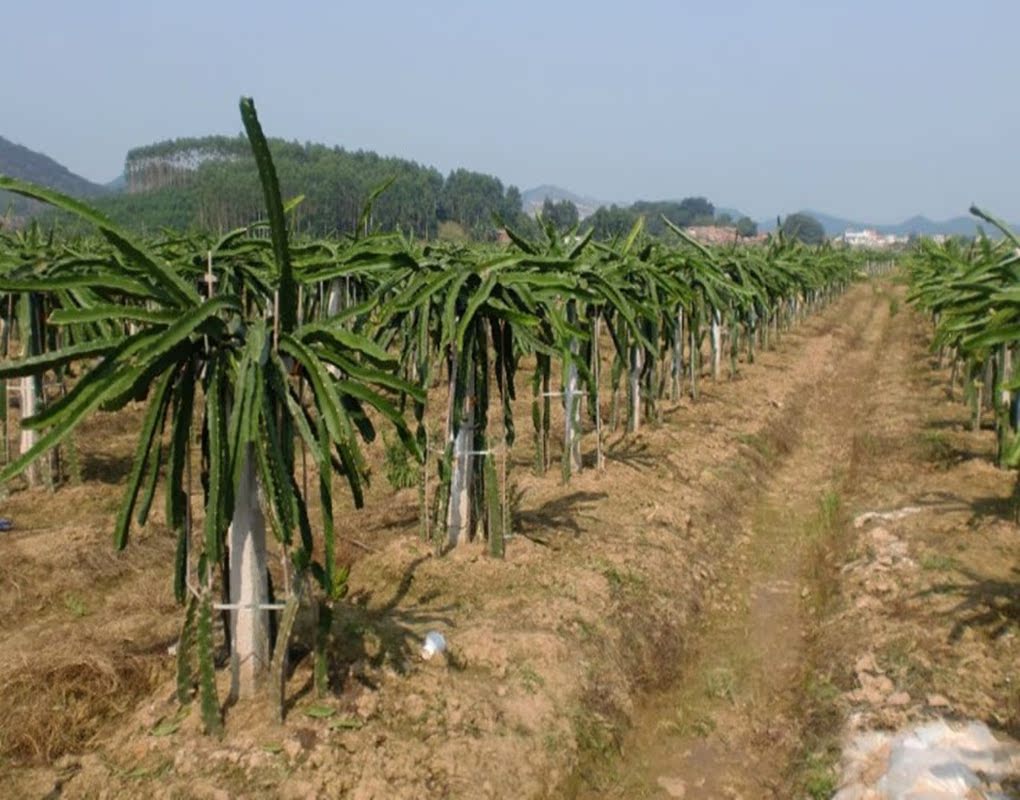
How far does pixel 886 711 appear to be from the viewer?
18.6 feet

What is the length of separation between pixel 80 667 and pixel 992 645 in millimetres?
6012

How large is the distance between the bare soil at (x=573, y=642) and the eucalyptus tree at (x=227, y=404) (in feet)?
2.01

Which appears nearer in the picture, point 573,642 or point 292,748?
point 292,748

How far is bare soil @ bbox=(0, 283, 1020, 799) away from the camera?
15.0 ft

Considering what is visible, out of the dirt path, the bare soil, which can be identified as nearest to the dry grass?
the bare soil

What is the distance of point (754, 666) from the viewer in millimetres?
6809

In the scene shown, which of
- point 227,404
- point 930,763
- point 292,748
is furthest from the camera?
point 930,763

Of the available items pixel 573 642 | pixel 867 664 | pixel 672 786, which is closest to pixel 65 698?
pixel 573 642

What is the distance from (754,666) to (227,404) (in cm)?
458

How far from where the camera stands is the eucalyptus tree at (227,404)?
12.3ft

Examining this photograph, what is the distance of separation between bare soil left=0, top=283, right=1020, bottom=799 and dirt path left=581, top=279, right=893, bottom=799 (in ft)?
0.07

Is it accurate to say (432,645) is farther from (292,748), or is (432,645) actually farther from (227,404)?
(227,404)

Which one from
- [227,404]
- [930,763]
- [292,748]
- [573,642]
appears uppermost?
[227,404]

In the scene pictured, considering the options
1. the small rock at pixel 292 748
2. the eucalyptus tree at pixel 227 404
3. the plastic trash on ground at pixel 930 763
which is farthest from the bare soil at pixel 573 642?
the eucalyptus tree at pixel 227 404
